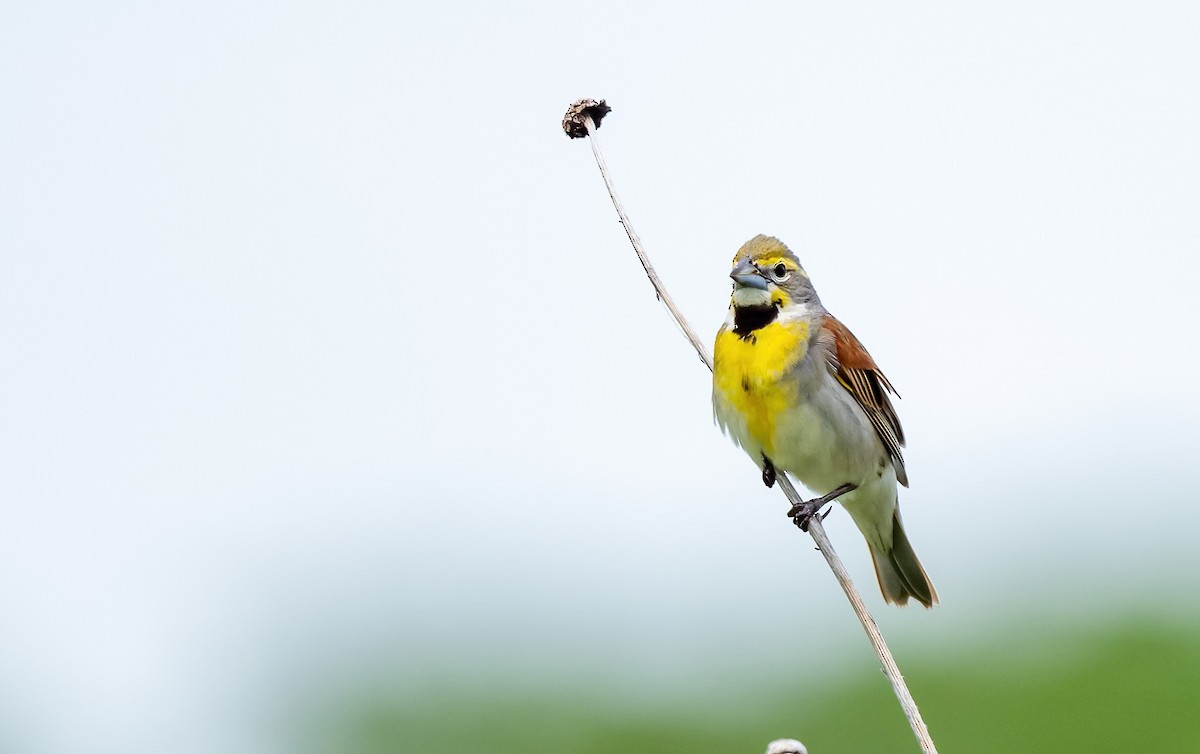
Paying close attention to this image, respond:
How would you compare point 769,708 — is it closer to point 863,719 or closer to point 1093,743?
point 863,719

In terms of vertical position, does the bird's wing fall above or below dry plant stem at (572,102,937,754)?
above

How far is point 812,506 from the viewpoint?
268 inches

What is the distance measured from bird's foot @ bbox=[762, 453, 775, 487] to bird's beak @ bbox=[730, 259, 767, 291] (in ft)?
2.30

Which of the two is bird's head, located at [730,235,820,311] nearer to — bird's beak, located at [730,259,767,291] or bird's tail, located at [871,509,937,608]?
bird's beak, located at [730,259,767,291]

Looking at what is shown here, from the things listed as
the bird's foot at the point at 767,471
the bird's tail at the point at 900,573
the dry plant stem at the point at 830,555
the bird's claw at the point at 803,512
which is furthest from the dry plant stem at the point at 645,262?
the bird's tail at the point at 900,573

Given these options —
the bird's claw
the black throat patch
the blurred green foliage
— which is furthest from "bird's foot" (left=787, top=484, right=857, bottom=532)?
the blurred green foliage

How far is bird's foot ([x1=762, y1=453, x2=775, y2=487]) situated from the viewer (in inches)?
272

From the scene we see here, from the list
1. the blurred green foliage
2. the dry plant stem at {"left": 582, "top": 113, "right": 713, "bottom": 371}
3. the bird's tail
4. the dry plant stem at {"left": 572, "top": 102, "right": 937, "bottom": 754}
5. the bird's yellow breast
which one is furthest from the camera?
the blurred green foliage

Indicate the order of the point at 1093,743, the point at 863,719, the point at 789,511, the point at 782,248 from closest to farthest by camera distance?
the point at 789,511, the point at 782,248, the point at 1093,743, the point at 863,719

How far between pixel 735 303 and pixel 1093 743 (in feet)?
17.2

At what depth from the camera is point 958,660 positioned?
1205 cm

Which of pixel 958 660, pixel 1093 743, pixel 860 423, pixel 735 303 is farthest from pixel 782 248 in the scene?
pixel 958 660

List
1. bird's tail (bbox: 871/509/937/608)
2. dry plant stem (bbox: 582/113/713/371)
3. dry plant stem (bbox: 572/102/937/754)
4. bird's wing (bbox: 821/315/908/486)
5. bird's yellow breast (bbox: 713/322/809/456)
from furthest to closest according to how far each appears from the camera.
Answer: bird's tail (bbox: 871/509/937/608)
bird's wing (bbox: 821/315/908/486)
bird's yellow breast (bbox: 713/322/809/456)
dry plant stem (bbox: 582/113/713/371)
dry plant stem (bbox: 572/102/937/754)

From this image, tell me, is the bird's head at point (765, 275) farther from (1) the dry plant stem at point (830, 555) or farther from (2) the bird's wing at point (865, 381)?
(1) the dry plant stem at point (830, 555)
